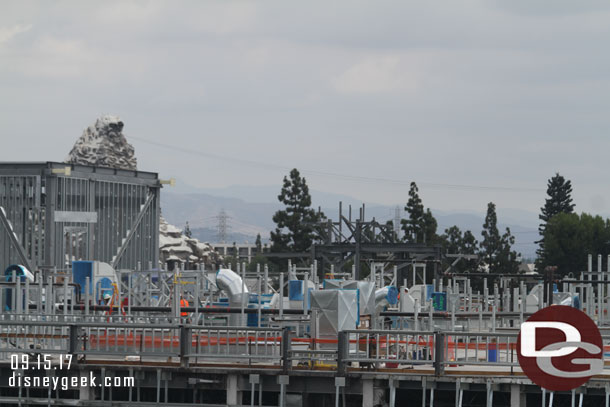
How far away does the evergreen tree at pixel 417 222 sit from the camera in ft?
351

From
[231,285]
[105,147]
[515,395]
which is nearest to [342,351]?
[515,395]

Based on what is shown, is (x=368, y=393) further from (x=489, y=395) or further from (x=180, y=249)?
(x=180, y=249)

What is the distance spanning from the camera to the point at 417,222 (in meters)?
108

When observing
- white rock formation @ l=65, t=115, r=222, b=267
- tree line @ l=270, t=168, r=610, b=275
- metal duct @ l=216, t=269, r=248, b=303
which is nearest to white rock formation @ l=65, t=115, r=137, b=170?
white rock formation @ l=65, t=115, r=222, b=267

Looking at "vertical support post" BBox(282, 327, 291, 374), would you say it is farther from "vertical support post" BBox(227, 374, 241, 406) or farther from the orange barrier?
"vertical support post" BBox(227, 374, 241, 406)

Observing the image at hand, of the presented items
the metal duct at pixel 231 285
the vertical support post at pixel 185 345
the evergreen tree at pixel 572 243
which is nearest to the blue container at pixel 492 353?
the vertical support post at pixel 185 345

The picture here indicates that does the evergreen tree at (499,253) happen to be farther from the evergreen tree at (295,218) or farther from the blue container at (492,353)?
the blue container at (492,353)

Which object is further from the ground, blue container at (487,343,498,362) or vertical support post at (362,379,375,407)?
blue container at (487,343,498,362)

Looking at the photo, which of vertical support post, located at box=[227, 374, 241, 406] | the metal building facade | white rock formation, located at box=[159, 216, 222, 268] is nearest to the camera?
vertical support post, located at box=[227, 374, 241, 406]

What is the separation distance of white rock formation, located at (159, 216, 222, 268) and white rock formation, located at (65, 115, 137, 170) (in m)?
45.5

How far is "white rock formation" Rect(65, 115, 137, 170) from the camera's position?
92.2 m

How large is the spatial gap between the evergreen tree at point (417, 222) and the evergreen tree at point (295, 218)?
8.84 meters

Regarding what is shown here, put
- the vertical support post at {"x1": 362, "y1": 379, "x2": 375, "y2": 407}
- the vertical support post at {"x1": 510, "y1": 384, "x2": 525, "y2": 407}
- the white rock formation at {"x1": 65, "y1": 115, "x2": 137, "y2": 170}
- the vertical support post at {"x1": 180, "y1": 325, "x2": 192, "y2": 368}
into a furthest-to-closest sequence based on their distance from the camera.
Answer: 1. the white rock formation at {"x1": 65, "y1": 115, "x2": 137, "y2": 170}
2. the vertical support post at {"x1": 180, "y1": 325, "x2": 192, "y2": 368}
3. the vertical support post at {"x1": 362, "y1": 379, "x2": 375, "y2": 407}
4. the vertical support post at {"x1": 510, "y1": 384, "x2": 525, "y2": 407}

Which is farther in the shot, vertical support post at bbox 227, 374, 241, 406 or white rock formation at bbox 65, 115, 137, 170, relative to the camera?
white rock formation at bbox 65, 115, 137, 170
